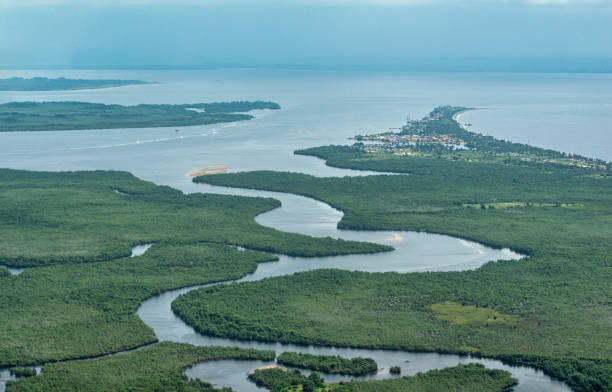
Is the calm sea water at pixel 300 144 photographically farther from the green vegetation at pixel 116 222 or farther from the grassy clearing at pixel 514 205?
the grassy clearing at pixel 514 205

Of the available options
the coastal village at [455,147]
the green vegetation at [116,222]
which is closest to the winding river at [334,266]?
the green vegetation at [116,222]

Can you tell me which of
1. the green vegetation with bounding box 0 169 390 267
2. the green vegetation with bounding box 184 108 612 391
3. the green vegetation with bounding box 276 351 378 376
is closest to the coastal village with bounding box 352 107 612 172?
the green vegetation with bounding box 184 108 612 391

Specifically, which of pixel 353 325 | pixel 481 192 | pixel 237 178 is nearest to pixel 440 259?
pixel 353 325

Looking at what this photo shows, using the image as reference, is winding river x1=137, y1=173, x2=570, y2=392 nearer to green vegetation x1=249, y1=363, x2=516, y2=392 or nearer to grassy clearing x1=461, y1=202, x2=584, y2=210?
green vegetation x1=249, y1=363, x2=516, y2=392

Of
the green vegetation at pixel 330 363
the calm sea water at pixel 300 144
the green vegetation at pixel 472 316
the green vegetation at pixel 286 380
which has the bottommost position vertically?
the green vegetation at pixel 286 380

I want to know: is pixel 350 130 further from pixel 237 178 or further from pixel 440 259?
pixel 440 259

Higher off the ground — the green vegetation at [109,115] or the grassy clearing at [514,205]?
the green vegetation at [109,115]

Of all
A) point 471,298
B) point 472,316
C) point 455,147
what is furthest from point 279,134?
point 472,316
